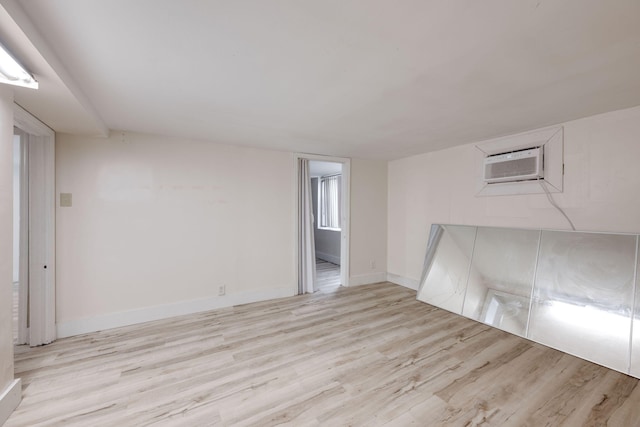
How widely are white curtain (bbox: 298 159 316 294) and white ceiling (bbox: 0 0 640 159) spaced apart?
1.41 m

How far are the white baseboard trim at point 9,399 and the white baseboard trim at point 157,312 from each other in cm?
107

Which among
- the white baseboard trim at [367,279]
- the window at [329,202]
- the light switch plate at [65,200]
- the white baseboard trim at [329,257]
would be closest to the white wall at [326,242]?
the white baseboard trim at [329,257]

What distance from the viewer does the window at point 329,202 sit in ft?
21.4

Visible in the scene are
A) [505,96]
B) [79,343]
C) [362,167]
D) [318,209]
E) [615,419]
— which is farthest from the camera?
[318,209]

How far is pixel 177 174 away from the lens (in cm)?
316

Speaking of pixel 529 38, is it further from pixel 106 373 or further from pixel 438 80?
pixel 106 373

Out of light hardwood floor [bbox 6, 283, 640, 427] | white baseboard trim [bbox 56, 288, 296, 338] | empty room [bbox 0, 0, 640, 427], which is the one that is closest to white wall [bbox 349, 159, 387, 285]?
empty room [bbox 0, 0, 640, 427]

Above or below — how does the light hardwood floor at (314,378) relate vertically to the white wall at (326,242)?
below

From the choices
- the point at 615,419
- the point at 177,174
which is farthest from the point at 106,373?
the point at 615,419

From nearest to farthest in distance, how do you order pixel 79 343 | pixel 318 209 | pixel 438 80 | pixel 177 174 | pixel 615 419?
pixel 615 419
pixel 438 80
pixel 79 343
pixel 177 174
pixel 318 209

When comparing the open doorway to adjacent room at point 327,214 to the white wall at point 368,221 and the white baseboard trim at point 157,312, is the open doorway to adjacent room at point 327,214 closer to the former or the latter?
the white wall at point 368,221

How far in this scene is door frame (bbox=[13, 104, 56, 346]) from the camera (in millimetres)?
2441

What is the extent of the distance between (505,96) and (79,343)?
15.0 ft

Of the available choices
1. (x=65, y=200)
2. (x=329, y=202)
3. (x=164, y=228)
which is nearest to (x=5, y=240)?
(x=65, y=200)
